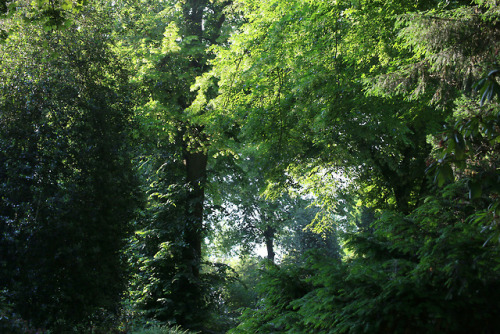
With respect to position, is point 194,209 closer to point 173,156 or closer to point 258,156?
point 173,156

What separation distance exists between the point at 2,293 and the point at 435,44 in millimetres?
8070

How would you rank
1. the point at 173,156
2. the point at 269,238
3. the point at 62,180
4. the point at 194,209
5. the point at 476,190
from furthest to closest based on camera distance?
1. the point at 269,238
2. the point at 173,156
3. the point at 194,209
4. the point at 62,180
5. the point at 476,190

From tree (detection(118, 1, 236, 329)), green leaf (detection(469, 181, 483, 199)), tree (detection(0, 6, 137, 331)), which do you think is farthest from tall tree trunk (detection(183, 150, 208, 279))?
green leaf (detection(469, 181, 483, 199))

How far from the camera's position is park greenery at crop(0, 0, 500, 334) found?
11.7 feet

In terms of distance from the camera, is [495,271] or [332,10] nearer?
[495,271]

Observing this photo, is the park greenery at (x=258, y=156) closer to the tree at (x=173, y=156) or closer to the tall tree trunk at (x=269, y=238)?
the tree at (x=173, y=156)

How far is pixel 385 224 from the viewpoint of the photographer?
464cm

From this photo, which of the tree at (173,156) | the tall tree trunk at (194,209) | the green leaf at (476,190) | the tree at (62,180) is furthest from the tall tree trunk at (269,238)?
the green leaf at (476,190)

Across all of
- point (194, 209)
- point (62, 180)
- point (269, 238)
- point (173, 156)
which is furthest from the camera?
point (269, 238)

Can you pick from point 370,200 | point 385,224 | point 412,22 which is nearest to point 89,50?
point 412,22

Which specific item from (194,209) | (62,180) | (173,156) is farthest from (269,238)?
(62,180)

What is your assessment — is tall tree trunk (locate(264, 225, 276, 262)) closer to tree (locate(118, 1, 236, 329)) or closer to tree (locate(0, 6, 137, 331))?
tree (locate(118, 1, 236, 329))

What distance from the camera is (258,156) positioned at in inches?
493

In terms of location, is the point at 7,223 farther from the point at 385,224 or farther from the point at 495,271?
the point at 495,271
